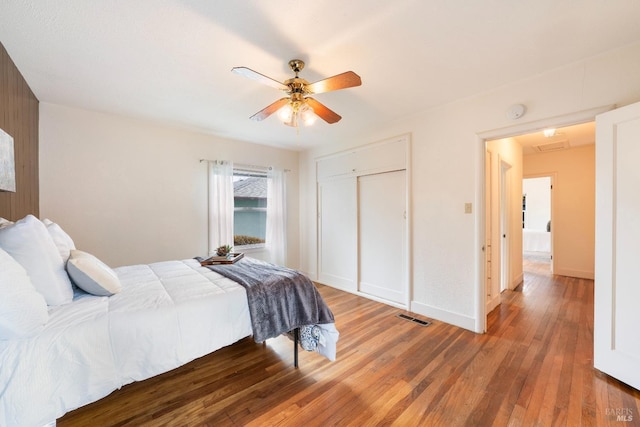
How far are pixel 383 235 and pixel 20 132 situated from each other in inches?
158

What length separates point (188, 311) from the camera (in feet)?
5.09

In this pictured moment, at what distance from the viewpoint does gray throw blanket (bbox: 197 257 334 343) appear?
1.81m

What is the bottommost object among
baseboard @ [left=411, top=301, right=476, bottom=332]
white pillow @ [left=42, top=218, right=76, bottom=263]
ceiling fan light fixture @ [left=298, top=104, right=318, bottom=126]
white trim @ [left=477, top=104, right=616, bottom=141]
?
baseboard @ [left=411, top=301, right=476, bottom=332]

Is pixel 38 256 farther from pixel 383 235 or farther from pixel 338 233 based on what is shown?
pixel 338 233

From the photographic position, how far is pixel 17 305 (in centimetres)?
106

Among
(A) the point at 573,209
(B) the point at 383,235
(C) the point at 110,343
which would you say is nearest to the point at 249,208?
(B) the point at 383,235

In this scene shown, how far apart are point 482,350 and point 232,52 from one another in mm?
3323

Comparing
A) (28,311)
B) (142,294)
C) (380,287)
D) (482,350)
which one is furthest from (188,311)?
(380,287)

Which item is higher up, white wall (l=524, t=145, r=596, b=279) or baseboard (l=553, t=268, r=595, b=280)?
white wall (l=524, t=145, r=596, b=279)

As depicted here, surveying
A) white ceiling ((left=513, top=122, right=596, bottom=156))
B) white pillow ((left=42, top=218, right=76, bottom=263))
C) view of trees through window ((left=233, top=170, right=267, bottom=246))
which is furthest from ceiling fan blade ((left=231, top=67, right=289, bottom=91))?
white ceiling ((left=513, top=122, right=596, bottom=156))

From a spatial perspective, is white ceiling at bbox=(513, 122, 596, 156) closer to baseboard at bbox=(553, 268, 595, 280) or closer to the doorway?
baseboard at bbox=(553, 268, 595, 280)

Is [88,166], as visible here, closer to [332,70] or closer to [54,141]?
[54,141]

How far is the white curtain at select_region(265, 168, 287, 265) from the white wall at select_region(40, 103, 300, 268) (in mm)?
861

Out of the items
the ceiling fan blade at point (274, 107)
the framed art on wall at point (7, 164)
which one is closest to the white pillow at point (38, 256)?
the framed art on wall at point (7, 164)
